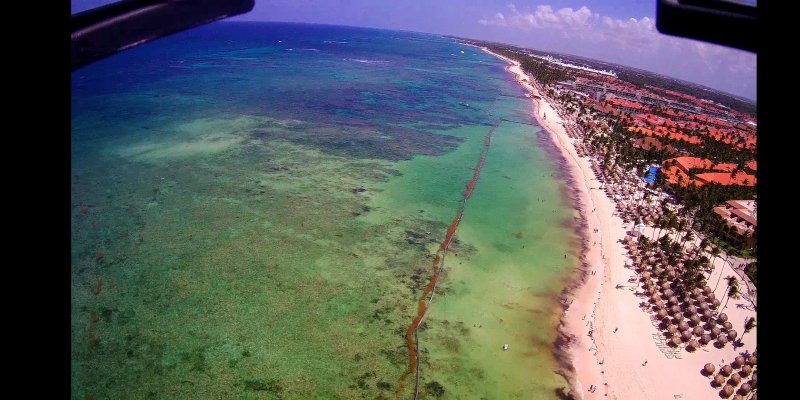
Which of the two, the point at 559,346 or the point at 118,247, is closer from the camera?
the point at 559,346

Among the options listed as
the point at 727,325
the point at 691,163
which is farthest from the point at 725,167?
the point at 727,325

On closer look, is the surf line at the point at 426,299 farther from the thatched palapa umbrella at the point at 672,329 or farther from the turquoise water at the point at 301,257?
the thatched palapa umbrella at the point at 672,329

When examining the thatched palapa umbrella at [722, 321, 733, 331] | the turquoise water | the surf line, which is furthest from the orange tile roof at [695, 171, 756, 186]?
the thatched palapa umbrella at [722, 321, 733, 331]

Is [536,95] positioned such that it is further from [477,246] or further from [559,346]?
[559,346]

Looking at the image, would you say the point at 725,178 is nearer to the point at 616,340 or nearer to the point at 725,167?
the point at 725,167

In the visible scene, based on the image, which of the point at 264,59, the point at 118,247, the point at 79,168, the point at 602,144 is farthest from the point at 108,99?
the point at 602,144
